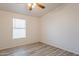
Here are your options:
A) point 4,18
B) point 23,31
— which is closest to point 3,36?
point 4,18

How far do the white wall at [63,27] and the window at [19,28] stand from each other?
1226 millimetres

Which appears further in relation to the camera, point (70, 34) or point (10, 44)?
point (10, 44)

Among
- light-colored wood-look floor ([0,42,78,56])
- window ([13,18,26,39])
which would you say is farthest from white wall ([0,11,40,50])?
light-colored wood-look floor ([0,42,78,56])

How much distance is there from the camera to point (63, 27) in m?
4.00

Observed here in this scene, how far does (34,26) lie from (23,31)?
0.82m

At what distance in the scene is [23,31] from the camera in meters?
4.91

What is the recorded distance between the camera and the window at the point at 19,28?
4461 millimetres

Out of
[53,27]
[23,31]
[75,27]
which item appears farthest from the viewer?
[23,31]

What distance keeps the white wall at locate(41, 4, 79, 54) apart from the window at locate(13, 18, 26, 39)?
1226 mm

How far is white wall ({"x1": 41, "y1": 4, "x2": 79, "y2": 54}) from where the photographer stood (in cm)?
347

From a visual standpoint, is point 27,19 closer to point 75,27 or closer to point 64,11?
point 64,11

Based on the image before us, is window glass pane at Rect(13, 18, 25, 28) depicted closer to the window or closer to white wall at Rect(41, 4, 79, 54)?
the window

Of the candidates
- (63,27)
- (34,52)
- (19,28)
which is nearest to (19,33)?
(19,28)

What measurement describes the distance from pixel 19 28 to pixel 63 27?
233 cm
